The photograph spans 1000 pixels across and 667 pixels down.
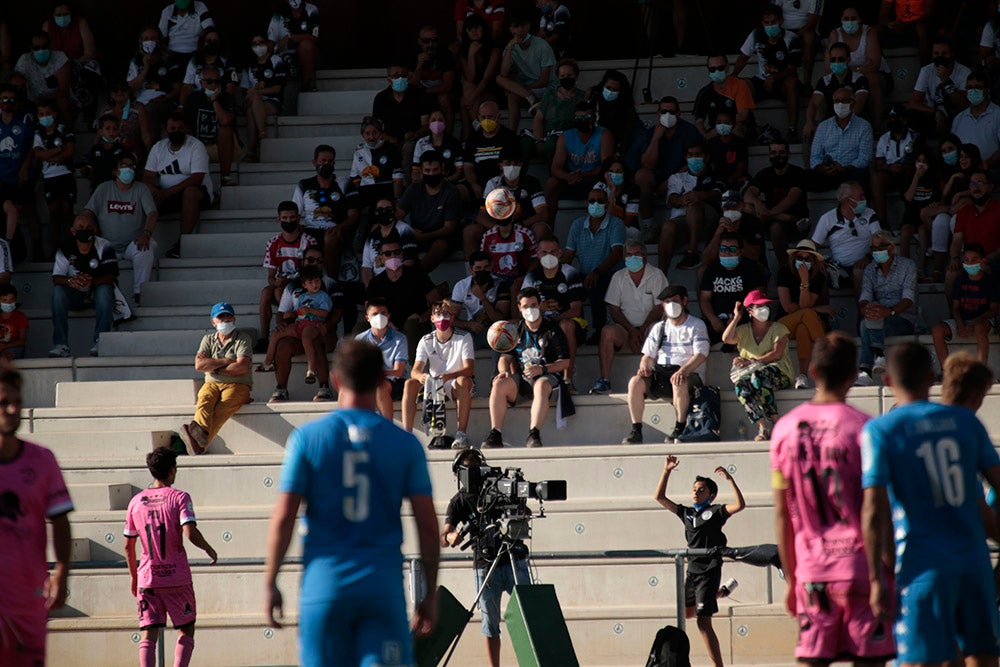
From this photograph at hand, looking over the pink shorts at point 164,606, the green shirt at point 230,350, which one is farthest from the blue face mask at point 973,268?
the pink shorts at point 164,606

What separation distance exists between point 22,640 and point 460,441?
639 centimetres

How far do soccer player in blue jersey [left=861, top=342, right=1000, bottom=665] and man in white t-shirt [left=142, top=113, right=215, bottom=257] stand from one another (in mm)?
10617

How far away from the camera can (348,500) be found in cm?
509

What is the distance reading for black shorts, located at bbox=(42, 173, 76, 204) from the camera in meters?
14.7

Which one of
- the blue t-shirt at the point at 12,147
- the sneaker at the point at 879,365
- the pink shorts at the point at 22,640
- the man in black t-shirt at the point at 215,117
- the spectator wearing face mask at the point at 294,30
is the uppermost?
the spectator wearing face mask at the point at 294,30

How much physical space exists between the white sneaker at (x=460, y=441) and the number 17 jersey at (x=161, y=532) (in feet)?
12.0

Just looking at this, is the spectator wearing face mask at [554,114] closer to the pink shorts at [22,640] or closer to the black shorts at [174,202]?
the black shorts at [174,202]

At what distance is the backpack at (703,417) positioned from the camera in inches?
462

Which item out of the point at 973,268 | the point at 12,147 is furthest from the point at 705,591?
the point at 12,147

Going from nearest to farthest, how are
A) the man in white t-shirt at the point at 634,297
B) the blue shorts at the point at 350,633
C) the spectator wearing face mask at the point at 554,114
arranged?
1. the blue shorts at the point at 350,633
2. the man in white t-shirt at the point at 634,297
3. the spectator wearing face mask at the point at 554,114

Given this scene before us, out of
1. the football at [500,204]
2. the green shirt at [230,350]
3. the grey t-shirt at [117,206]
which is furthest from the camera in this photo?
the grey t-shirt at [117,206]

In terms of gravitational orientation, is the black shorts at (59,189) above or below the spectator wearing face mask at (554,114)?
below

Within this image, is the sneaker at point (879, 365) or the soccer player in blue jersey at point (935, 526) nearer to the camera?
the soccer player in blue jersey at point (935, 526)

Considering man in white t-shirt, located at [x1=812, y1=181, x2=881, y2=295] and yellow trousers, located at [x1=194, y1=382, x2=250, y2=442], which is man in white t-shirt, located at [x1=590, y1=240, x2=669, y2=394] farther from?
yellow trousers, located at [x1=194, y1=382, x2=250, y2=442]
